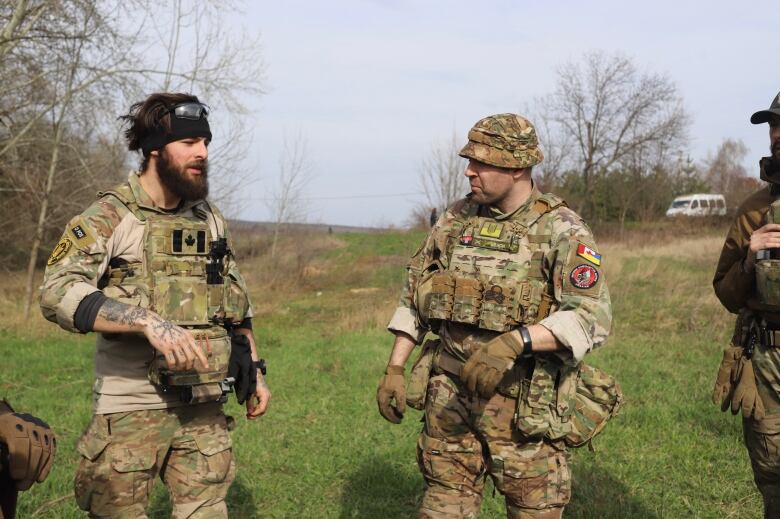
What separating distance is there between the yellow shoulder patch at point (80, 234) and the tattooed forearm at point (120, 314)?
30cm

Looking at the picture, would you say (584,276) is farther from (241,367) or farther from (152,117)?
(152,117)

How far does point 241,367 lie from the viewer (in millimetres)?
3154

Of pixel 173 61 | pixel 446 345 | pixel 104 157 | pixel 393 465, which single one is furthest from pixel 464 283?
pixel 104 157

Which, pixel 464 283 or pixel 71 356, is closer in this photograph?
pixel 464 283

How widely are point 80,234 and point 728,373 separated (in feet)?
9.70

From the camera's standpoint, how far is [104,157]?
14375 millimetres

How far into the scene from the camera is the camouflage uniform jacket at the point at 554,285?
2.77m

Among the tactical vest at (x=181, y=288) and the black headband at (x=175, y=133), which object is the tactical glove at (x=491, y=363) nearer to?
the tactical vest at (x=181, y=288)

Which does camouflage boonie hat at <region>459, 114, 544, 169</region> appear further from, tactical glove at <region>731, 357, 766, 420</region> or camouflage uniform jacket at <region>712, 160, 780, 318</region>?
tactical glove at <region>731, 357, 766, 420</region>

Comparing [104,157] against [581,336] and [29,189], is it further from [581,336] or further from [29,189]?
[581,336]

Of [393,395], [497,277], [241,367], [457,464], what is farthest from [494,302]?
[241,367]

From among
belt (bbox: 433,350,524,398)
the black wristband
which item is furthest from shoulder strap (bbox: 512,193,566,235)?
belt (bbox: 433,350,524,398)

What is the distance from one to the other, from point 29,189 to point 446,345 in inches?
492

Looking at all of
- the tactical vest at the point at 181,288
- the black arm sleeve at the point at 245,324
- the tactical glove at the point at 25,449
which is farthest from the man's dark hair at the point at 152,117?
the tactical glove at the point at 25,449
